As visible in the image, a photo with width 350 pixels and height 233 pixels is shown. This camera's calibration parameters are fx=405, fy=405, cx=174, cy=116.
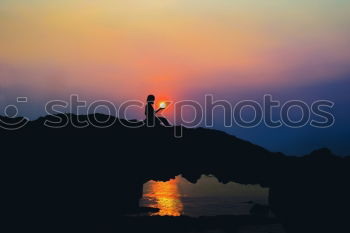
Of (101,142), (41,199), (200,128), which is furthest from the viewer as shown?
(200,128)

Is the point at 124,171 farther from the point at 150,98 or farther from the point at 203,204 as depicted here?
the point at 203,204

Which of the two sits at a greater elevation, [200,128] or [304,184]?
[200,128]

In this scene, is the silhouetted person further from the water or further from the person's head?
the water

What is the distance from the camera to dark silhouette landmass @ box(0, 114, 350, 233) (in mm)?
19406

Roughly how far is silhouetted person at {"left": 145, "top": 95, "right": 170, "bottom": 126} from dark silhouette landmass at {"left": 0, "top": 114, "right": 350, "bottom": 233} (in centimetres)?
44

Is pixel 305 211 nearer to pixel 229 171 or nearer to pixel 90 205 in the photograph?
A: pixel 229 171

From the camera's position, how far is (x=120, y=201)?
2180 cm

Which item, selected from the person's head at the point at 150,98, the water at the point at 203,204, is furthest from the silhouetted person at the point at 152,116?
the water at the point at 203,204

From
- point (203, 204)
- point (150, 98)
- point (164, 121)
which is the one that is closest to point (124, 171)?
point (164, 121)

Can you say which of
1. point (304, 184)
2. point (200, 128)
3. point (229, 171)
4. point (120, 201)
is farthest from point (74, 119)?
point (304, 184)

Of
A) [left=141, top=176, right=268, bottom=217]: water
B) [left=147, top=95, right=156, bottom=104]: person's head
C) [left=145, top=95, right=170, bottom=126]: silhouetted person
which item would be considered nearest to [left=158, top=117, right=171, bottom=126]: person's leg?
[left=145, top=95, right=170, bottom=126]: silhouetted person

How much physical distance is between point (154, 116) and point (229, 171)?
522 centimetres

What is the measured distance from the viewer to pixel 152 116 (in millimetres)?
21172

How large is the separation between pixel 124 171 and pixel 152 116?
323cm
